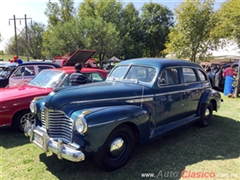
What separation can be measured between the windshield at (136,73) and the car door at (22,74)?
4.40 meters

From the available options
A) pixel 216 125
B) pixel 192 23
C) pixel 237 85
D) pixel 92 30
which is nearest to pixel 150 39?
pixel 92 30

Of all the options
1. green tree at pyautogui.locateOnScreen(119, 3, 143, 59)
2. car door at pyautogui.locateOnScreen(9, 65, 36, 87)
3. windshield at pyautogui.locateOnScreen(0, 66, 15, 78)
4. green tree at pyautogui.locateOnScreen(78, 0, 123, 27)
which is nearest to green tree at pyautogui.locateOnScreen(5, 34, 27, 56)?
green tree at pyautogui.locateOnScreen(78, 0, 123, 27)

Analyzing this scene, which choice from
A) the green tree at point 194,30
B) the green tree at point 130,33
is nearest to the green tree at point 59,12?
the green tree at point 130,33

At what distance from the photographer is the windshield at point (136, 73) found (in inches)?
165

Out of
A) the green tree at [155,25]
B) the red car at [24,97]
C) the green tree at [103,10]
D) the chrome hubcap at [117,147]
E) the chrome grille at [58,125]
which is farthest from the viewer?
the green tree at [155,25]

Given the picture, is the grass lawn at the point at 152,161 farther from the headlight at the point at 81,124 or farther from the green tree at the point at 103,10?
the green tree at the point at 103,10

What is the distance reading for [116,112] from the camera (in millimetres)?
3201

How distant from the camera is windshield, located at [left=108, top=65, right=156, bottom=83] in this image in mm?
4191

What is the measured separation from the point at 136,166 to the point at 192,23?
42.8 ft

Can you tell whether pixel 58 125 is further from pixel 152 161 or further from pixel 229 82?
pixel 229 82

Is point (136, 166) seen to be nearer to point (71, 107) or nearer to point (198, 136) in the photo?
point (71, 107)

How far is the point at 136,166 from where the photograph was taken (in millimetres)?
3543

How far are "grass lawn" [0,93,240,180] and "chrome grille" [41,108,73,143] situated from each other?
68 centimetres

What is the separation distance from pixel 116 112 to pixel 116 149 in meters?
0.65
